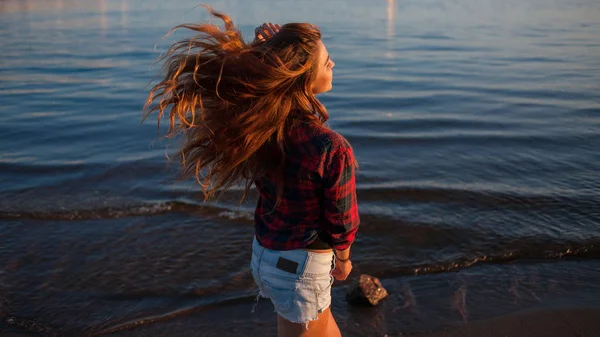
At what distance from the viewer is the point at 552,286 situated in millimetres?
4254

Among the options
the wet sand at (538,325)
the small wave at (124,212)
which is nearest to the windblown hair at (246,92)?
the wet sand at (538,325)

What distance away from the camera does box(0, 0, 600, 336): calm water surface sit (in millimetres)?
4168

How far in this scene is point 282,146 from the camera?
97.3 inches

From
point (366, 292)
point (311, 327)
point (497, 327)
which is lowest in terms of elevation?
point (497, 327)

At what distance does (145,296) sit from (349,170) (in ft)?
8.27

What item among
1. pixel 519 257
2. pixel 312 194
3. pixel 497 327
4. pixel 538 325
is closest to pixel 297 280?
pixel 312 194

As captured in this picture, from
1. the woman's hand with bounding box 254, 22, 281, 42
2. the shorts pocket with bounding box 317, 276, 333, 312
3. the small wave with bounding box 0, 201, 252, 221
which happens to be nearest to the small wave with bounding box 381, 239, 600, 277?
the small wave with bounding box 0, 201, 252, 221

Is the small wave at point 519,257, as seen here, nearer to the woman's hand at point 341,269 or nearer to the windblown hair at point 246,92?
the woman's hand at point 341,269

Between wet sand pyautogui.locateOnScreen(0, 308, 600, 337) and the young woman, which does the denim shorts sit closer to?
the young woman

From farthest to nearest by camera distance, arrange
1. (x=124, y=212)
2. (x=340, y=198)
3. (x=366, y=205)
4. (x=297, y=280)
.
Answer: (x=366, y=205) < (x=124, y=212) < (x=297, y=280) < (x=340, y=198)

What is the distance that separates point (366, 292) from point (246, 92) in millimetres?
2055

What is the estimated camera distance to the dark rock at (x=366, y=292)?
4.06m

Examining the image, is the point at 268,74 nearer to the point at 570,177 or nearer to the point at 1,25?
the point at 570,177

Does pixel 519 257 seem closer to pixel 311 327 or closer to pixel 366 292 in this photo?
pixel 366 292
